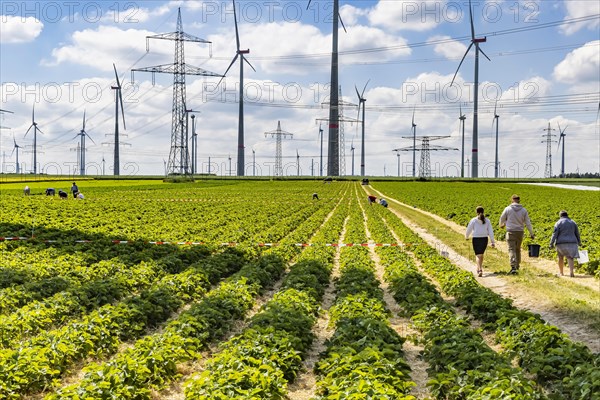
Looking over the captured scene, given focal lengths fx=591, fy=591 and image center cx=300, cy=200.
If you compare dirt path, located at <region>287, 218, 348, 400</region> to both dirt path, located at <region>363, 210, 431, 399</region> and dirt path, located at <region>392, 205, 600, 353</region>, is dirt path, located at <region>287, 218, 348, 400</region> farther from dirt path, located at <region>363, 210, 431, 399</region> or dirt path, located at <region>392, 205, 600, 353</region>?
dirt path, located at <region>392, 205, 600, 353</region>

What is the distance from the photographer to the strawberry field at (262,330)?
28.8 ft

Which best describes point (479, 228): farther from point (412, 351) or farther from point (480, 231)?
point (412, 351)

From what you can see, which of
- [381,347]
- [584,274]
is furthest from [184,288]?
[584,274]

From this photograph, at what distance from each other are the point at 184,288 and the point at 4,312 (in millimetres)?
4561

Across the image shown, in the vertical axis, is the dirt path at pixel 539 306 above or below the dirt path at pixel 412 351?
above

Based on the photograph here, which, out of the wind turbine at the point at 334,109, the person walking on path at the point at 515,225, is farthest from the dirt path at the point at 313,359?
the wind turbine at the point at 334,109

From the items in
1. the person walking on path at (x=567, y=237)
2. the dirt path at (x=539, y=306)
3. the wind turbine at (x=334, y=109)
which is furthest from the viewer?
the wind turbine at (x=334, y=109)

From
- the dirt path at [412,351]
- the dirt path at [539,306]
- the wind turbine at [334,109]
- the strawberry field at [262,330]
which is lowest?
the dirt path at [412,351]

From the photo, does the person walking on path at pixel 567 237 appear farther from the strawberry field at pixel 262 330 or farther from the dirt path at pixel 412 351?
the dirt path at pixel 412 351

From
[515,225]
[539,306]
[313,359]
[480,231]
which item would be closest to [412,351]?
[313,359]

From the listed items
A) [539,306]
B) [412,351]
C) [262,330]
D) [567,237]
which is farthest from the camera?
[567,237]

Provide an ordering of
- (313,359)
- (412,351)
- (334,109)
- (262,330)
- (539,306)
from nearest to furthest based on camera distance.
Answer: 1. (262,330)
2. (313,359)
3. (412,351)
4. (539,306)
5. (334,109)

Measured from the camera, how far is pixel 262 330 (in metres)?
11.1

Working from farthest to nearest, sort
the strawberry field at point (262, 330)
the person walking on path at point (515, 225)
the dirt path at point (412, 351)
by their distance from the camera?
the person walking on path at point (515, 225), the dirt path at point (412, 351), the strawberry field at point (262, 330)
